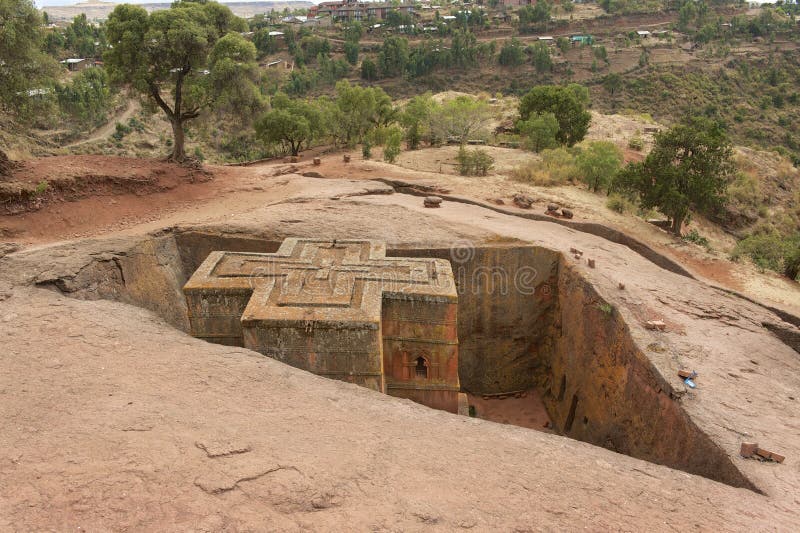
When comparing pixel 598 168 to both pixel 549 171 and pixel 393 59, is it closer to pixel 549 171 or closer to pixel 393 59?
pixel 549 171

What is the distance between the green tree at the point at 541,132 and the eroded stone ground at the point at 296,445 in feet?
51.3

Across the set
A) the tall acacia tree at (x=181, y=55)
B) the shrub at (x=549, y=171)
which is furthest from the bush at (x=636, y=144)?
the tall acacia tree at (x=181, y=55)

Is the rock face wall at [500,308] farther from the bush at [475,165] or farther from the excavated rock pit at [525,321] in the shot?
the bush at [475,165]

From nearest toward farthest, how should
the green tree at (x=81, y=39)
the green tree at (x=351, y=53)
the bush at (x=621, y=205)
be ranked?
1. the bush at (x=621, y=205)
2. the green tree at (x=81, y=39)
3. the green tree at (x=351, y=53)

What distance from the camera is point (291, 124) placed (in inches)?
922

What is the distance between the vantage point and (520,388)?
39.7ft

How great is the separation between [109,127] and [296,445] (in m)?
38.8

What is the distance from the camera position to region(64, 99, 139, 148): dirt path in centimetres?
3331

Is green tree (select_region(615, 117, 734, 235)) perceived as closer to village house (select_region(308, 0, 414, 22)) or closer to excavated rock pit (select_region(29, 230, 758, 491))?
excavated rock pit (select_region(29, 230, 758, 491))

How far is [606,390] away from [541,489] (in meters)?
4.47

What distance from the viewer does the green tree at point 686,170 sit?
1359 centimetres

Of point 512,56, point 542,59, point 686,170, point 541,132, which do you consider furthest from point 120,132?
point 542,59

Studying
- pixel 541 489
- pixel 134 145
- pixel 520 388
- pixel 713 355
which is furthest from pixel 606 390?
pixel 134 145

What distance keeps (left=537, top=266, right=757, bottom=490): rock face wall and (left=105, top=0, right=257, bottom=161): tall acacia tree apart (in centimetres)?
1193
